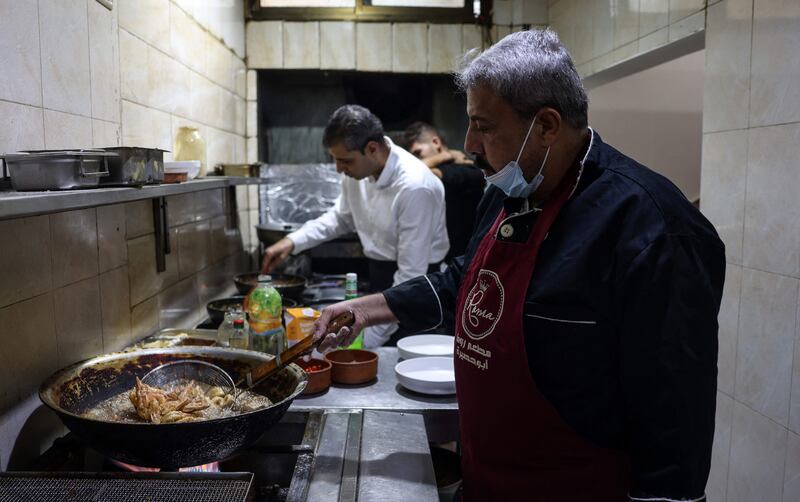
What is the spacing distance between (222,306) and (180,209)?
0.42m

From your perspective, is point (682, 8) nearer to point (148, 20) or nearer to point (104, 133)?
point (148, 20)

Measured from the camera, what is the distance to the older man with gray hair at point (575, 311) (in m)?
1.03

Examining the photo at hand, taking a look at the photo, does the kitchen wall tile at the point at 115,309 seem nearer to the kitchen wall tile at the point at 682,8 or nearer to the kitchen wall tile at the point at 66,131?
the kitchen wall tile at the point at 66,131

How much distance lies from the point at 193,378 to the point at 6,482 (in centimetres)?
49

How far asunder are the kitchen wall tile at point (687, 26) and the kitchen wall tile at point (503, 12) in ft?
5.27

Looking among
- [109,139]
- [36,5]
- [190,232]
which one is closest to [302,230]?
[190,232]

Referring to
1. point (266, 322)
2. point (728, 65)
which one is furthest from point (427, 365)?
point (728, 65)

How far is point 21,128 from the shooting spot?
1.40 m

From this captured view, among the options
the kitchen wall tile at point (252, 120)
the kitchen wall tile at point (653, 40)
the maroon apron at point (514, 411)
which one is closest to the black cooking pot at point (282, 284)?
the kitchen wall tile at point (252, 120)

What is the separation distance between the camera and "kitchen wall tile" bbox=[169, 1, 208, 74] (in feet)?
8.31

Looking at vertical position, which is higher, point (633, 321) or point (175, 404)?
point (633, 321)

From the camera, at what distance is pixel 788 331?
6.50 ft

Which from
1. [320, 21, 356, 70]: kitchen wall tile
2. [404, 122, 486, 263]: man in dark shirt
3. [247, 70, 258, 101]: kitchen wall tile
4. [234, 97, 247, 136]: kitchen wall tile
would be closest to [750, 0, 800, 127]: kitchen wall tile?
[404, 122, 486, 263]: man in dark shirt

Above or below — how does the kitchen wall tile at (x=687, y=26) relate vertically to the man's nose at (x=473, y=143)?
above
